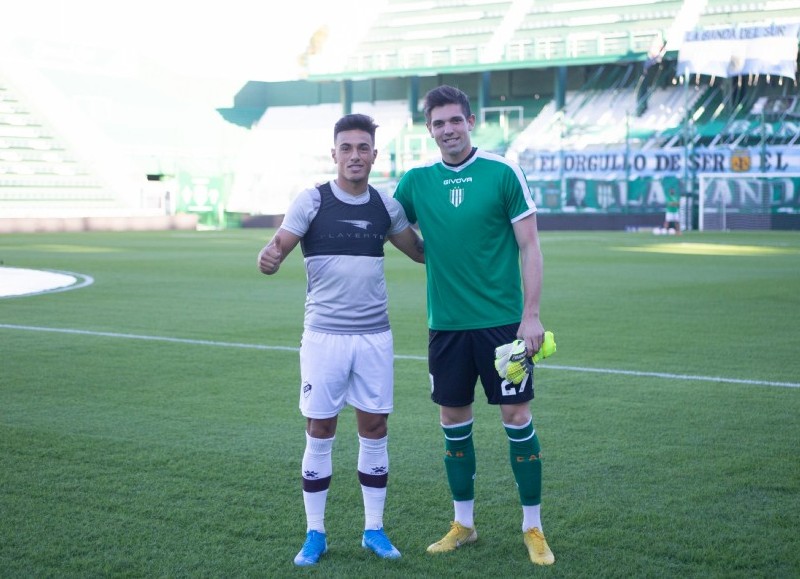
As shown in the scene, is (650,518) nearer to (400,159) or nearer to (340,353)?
(340,353)

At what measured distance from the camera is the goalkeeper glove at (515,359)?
4.31 meters

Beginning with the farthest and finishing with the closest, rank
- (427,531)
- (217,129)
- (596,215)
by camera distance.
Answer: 1. (217,129)
2. (596,215)
3. (427,531)

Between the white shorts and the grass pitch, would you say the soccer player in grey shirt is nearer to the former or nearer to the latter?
the white shorts

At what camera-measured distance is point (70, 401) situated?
7254 millimetres

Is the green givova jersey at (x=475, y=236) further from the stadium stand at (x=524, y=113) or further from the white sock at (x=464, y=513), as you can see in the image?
the stadium stand at (x=524, y=113)

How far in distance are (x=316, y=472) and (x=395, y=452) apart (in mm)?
1520

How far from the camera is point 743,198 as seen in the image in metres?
37.2

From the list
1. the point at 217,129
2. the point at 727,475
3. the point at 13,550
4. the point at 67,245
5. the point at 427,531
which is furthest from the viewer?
the point at 217,129

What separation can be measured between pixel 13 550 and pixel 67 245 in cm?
2562

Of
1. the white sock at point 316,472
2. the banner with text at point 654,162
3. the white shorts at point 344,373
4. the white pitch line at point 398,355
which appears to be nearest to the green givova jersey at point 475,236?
the white shorts at point 344,373

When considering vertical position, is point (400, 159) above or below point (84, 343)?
above

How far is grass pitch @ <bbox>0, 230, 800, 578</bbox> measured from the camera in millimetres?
4312

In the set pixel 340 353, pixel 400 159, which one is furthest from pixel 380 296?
pixel 400 159

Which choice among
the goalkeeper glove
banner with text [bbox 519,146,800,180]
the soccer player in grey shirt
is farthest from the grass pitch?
banner with text [bbox 519,146,800,180]
